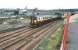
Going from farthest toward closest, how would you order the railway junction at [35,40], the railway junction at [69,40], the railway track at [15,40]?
the railway track at [15,40] < the railway junction at [35,40] < the railway junction at [69,40]

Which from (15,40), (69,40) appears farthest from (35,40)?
(69,40)

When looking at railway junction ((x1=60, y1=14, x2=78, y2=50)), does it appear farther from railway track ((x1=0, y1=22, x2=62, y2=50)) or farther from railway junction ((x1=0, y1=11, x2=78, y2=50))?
railway track ((x1=0, y1=22, x2=62, y2=50))

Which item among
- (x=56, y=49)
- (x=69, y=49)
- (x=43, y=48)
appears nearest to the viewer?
(x=69, y=49)

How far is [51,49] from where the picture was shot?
655 inches

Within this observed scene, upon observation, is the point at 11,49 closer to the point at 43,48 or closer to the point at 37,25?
the point at 43,48

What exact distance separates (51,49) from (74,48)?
2.27m

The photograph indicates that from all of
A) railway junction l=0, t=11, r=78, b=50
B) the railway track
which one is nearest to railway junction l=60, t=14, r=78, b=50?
railway junction l=0, t=11, r=78, b=50

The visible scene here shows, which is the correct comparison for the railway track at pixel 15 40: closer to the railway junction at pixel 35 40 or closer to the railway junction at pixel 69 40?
the railway junction at pixel 35 40

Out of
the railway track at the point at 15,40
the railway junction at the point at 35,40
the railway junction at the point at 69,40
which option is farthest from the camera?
the railway track at the point at 15,40

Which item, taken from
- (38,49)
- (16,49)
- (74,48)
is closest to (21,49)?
(16,49)

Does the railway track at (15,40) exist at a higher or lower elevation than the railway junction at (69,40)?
lower

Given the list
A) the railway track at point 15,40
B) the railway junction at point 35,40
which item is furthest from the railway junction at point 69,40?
the railway track at point 15,40

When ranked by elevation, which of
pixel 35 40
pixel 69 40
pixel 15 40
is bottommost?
pixel 35 40

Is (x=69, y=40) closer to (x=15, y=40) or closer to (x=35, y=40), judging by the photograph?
(x=35, y=40)
